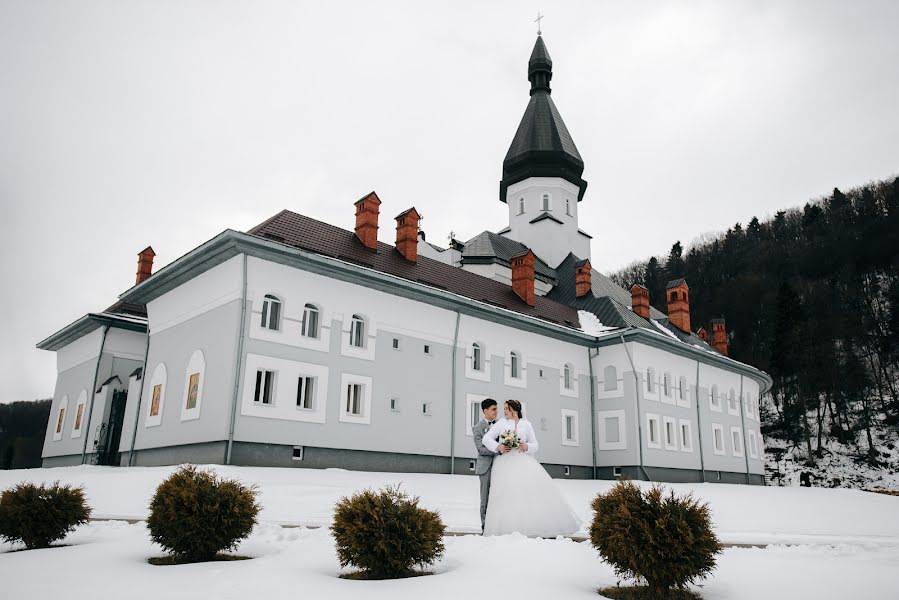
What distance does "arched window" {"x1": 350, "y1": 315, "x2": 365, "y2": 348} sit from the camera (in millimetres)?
22422

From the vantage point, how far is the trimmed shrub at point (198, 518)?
7667 millimetres

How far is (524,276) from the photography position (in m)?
32.2

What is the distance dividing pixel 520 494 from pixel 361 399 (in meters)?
13.8

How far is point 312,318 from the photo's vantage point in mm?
21594

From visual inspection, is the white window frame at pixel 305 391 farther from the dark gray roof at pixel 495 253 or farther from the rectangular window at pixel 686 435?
the rectangular window at pixel 686 435

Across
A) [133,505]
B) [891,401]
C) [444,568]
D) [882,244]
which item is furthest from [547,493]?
[882,244]

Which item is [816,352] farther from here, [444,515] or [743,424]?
[444,515]

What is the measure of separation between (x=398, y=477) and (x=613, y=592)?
45.8ft

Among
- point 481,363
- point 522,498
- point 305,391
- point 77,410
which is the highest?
point 481,363

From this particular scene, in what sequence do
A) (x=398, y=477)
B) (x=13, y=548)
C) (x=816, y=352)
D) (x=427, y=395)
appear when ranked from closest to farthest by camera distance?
(x=13, y=548), (x=398, y=477), (x=427, y=395), (x=816, y=352)

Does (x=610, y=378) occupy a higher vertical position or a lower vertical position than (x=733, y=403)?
higher

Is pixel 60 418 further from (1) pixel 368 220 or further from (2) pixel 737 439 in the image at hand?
(2) pixel 737 439

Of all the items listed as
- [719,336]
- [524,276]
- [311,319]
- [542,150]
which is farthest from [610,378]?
[542,150]

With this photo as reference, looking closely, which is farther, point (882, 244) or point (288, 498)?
point (882, 244)
